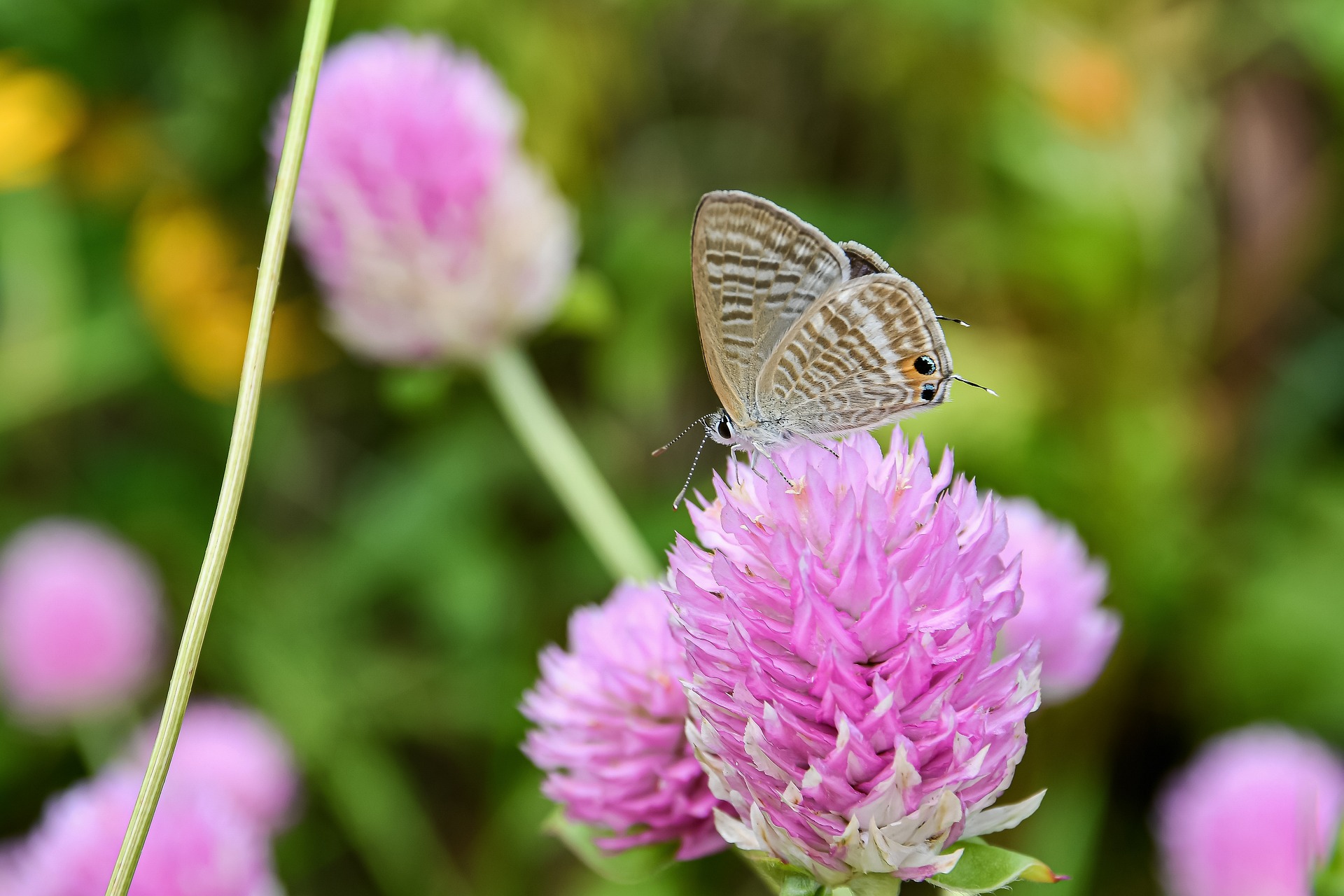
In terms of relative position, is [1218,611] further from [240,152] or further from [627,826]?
[240,152]

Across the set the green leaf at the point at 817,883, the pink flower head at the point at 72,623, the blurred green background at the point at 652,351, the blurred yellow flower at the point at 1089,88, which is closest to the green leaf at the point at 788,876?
the green leaf at the point at 817,883

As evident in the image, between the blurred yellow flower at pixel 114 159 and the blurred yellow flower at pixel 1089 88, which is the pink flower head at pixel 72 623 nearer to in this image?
the blurred yellow flower at pixel 114 159

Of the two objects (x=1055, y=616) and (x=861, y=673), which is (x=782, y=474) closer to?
(x=861, y=673)

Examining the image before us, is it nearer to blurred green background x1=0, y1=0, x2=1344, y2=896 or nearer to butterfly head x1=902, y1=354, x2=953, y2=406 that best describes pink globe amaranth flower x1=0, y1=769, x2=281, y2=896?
butterfly head x1=902, y1=354, x2=953, y2=406

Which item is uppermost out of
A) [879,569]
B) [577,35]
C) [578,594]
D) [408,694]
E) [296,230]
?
[577,35]

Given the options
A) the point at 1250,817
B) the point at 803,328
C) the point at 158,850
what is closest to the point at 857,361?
the point at 803,328

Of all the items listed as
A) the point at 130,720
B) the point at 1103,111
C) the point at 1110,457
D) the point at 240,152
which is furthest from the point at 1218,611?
the point at 240,152
